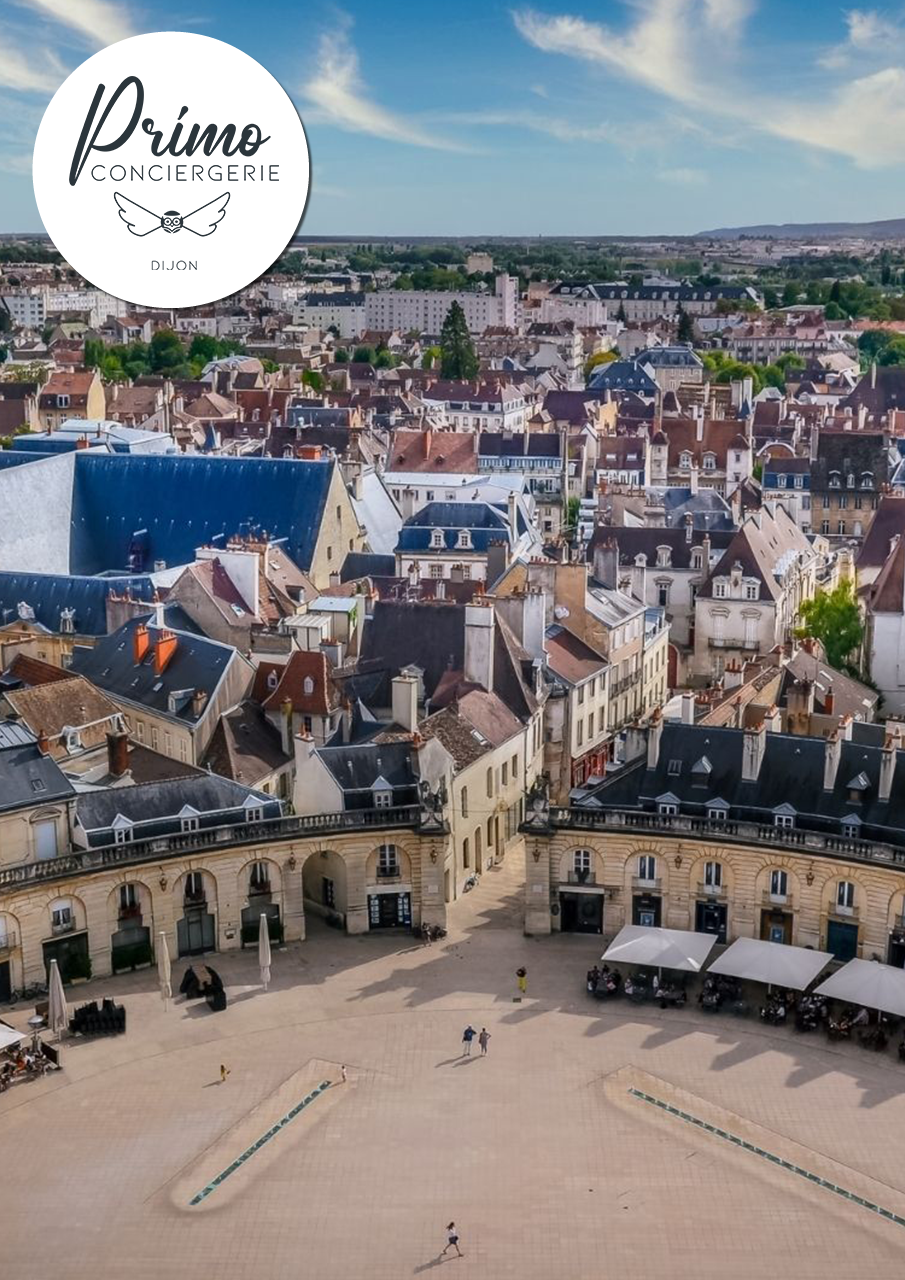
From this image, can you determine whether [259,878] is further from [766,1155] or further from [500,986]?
[766,1155]

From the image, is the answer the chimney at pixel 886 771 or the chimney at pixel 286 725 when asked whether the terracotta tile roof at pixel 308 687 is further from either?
the chimney at pixel 886 771

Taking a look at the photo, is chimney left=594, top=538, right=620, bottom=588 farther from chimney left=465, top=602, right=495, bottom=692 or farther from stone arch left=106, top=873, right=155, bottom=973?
stone arch left=106, top=873, right=155, bottom=973

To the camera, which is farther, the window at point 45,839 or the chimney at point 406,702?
the chimney at point 406,702

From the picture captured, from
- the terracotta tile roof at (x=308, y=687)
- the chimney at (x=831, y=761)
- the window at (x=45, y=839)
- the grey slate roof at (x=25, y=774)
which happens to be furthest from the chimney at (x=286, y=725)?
the chimney at (x=831, y=761)

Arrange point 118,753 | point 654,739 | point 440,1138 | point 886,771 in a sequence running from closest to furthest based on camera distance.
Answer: point 440,1138 < point 886,771 < point 654,739 < point 118,753

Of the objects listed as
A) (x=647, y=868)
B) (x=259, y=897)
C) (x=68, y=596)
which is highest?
(x=68, y=596)

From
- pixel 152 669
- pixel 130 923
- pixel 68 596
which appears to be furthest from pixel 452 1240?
pixel 68 596
